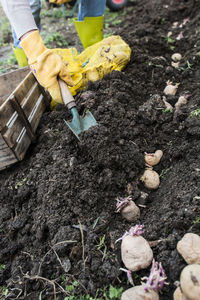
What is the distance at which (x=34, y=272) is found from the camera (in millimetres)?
1825

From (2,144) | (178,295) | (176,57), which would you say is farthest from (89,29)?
(178,295)

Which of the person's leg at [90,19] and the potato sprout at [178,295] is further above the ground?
the person's leg at [90,19]

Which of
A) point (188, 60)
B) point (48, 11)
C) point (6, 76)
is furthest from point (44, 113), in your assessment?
point (48, 11)

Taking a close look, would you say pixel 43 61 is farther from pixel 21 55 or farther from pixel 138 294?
A: pixel 138 294

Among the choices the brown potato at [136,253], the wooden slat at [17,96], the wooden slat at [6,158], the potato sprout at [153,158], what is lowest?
the potato sprout at [153,158]

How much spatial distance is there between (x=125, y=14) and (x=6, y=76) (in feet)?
15.0

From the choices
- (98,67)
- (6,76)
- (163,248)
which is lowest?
(163,248)

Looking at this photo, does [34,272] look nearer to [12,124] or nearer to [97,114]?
[12,124]

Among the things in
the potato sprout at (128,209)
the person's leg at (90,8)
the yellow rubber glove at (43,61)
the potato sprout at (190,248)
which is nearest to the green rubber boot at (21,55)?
the person's leg at (90,8)

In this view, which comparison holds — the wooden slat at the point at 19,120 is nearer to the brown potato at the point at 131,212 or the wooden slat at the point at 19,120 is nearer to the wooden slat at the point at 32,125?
the wooden slat at the point at 32,125

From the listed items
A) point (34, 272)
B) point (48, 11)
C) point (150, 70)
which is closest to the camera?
point (34, 272)

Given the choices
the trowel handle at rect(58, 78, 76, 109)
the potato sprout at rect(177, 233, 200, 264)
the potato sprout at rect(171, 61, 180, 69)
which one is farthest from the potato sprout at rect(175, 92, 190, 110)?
the potato sprout at rect(177, 233, 200, 264)

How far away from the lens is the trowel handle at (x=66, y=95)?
2.62 metres

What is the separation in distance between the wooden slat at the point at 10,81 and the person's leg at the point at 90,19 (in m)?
1.32
